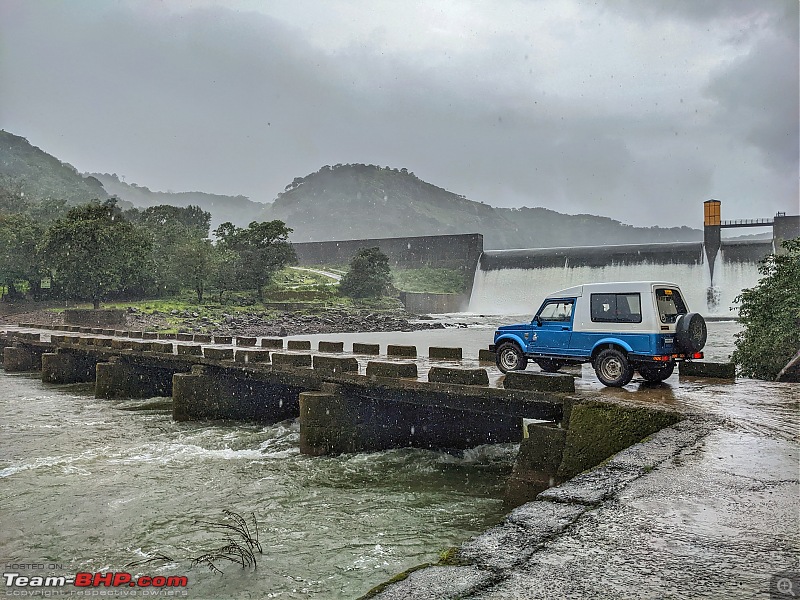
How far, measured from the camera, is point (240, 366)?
17.7 metres

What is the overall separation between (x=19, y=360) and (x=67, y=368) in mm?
6474

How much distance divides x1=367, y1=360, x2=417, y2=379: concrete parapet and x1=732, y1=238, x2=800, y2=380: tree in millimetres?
9763

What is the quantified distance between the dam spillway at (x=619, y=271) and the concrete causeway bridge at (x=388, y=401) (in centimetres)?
4935

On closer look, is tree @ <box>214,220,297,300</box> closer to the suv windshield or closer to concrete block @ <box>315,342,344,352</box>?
concrete block @ <box>315,342,344,352</box>

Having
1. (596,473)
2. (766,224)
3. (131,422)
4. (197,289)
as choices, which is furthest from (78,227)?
(766,224)

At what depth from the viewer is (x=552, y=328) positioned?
1239cm

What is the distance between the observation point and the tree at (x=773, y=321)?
16.1 meters

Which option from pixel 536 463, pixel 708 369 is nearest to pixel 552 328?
pixel 536 463

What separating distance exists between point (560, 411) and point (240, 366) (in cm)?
1013

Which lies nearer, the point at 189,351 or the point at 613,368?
the point at 613,368

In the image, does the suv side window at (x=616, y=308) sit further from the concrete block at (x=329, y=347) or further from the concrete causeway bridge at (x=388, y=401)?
the concrete block at (x=329, y=347)

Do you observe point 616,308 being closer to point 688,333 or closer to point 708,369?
point 688,333

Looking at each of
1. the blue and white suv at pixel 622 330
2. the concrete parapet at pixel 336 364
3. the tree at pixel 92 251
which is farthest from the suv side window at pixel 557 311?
the tree at pixel 92 251

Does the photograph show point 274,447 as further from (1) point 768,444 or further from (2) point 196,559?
(1) point 768,444
